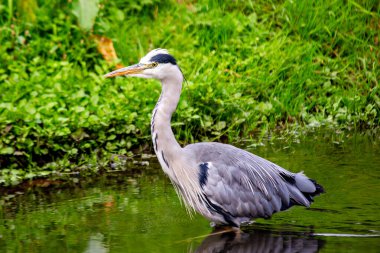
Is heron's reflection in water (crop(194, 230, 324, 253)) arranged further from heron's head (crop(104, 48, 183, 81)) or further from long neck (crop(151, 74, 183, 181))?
heron's head (crop(104, 48, 183, 81))

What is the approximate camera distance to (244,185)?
20.1ft

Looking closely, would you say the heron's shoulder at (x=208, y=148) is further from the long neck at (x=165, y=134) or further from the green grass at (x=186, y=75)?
the green grass at (x=186, y=75)

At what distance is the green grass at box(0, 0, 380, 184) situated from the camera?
7.72 metres

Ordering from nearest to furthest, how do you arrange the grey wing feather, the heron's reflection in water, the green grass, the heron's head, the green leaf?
the heron's reflection in water < the grey wing feather < the heron's head < the green grass < the green leaf

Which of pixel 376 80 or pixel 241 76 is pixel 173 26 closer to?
pixel 241 76

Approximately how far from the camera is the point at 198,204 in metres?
6.03

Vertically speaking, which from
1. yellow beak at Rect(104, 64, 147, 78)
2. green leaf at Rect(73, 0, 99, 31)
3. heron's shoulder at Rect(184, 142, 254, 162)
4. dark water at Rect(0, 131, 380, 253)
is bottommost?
dark water at Rect(0, 131, 380, 253)

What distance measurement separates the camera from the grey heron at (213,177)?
6027 millimetres

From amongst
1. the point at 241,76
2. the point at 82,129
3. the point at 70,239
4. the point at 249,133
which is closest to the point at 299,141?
the point at 249,133

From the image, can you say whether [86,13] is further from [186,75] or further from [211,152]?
[211,152]

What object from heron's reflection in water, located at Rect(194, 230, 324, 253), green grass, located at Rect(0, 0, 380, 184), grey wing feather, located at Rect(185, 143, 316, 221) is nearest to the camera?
heron's reflection in water, located at Rect(194, 230, 324, 253)

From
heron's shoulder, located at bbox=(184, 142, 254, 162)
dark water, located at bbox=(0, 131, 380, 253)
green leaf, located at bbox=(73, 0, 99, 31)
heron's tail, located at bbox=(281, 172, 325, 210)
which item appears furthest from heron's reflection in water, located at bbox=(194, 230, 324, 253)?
green leaf, located at bbox=(73, 0, 99, 31)

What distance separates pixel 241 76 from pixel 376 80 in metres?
1.51

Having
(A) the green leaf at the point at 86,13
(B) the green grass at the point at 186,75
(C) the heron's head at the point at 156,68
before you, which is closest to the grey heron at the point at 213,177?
(C) the heron's head at the point at 156,68
